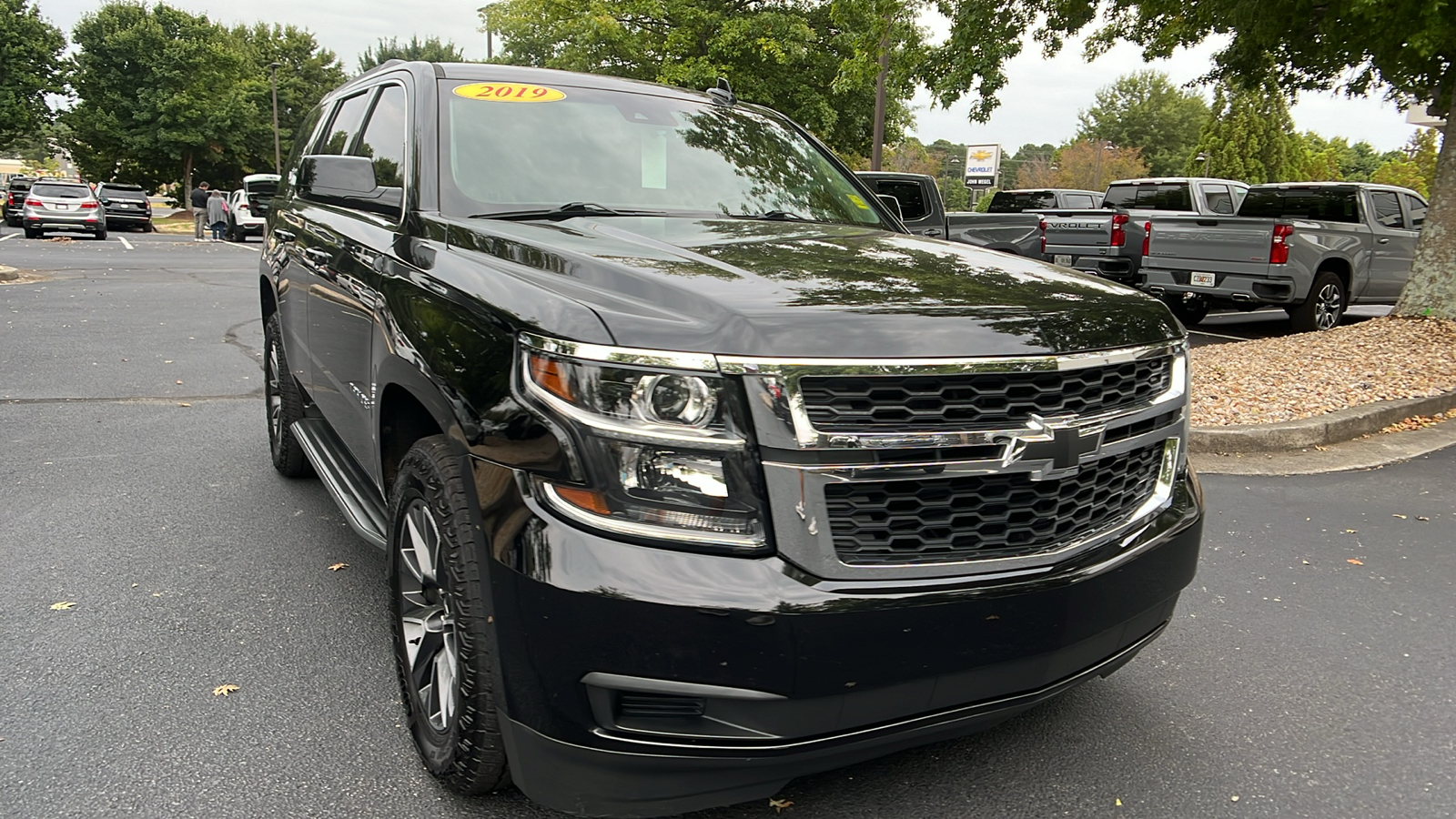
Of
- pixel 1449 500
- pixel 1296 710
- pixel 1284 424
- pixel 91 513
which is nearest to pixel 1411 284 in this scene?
pixel 1284 424

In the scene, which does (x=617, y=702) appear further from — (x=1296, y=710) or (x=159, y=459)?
(x=159, y=459)

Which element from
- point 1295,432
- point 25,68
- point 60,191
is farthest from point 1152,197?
point 25,68

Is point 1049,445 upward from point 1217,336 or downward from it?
upward

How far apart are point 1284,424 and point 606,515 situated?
6.16 meters

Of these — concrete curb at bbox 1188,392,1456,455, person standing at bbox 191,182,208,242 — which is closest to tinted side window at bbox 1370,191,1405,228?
concrete curb at bbox 1188,392,1456,455

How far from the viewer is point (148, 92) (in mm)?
51438

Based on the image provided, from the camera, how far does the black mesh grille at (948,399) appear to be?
205 cm

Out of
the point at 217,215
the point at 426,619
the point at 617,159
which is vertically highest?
the point at 617,159

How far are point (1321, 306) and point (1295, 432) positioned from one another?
7.31 meters

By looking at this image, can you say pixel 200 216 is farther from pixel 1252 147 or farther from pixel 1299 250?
pixel 1252 147

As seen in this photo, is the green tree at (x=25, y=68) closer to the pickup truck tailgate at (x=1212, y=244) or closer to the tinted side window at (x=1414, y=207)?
the pickup truck tailgate at (x=1212, y=244)

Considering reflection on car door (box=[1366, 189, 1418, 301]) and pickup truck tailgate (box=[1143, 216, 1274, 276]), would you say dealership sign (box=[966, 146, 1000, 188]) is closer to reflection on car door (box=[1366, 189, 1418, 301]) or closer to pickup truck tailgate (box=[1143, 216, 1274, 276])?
reflection on car door (box=[1366, 189, 1418, 301])

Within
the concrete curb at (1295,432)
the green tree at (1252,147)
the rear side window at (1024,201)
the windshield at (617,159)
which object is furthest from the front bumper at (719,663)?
the green tree at (1252,147)

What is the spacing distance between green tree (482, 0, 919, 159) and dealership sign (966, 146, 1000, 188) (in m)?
2.96
